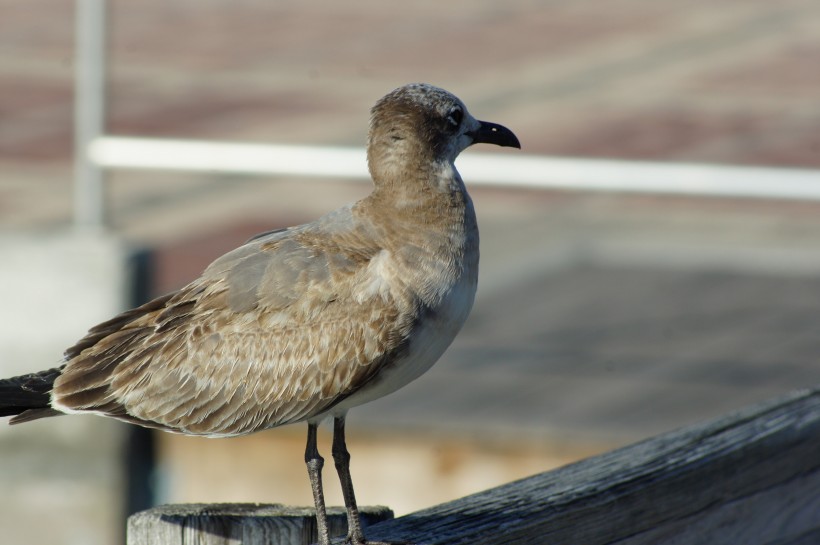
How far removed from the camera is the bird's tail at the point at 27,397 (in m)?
4.07

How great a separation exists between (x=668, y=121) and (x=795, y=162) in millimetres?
2377

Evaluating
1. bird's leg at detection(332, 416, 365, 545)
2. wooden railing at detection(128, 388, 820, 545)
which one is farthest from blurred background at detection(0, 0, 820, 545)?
wooden railing at detection(128, 388, 820, 545)

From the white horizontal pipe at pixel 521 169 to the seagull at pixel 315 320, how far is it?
9.09ft

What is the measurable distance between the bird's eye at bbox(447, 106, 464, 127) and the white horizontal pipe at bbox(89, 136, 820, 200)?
2.79 metres

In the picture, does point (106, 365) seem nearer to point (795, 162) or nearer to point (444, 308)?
point (444, 308)

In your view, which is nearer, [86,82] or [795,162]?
[86,82]

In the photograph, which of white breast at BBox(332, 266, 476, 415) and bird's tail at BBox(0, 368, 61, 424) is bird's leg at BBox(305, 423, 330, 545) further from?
bird's tail at BBox(0, 368, 61, 424)

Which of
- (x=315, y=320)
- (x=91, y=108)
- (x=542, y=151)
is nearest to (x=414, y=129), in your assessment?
(x=315, y=320)

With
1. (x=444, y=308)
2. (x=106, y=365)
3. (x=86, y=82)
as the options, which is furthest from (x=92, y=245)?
(x=444, y=308)

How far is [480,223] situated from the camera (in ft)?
39.8

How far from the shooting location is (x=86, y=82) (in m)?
7.23

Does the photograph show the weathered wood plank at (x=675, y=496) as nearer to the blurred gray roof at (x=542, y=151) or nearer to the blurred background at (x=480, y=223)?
the blurred background at (x=480, y=223)

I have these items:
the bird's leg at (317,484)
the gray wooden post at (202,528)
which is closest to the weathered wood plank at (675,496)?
the bird's leg at (317,484)

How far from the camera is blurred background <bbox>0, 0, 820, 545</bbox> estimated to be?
7141 millimetres
